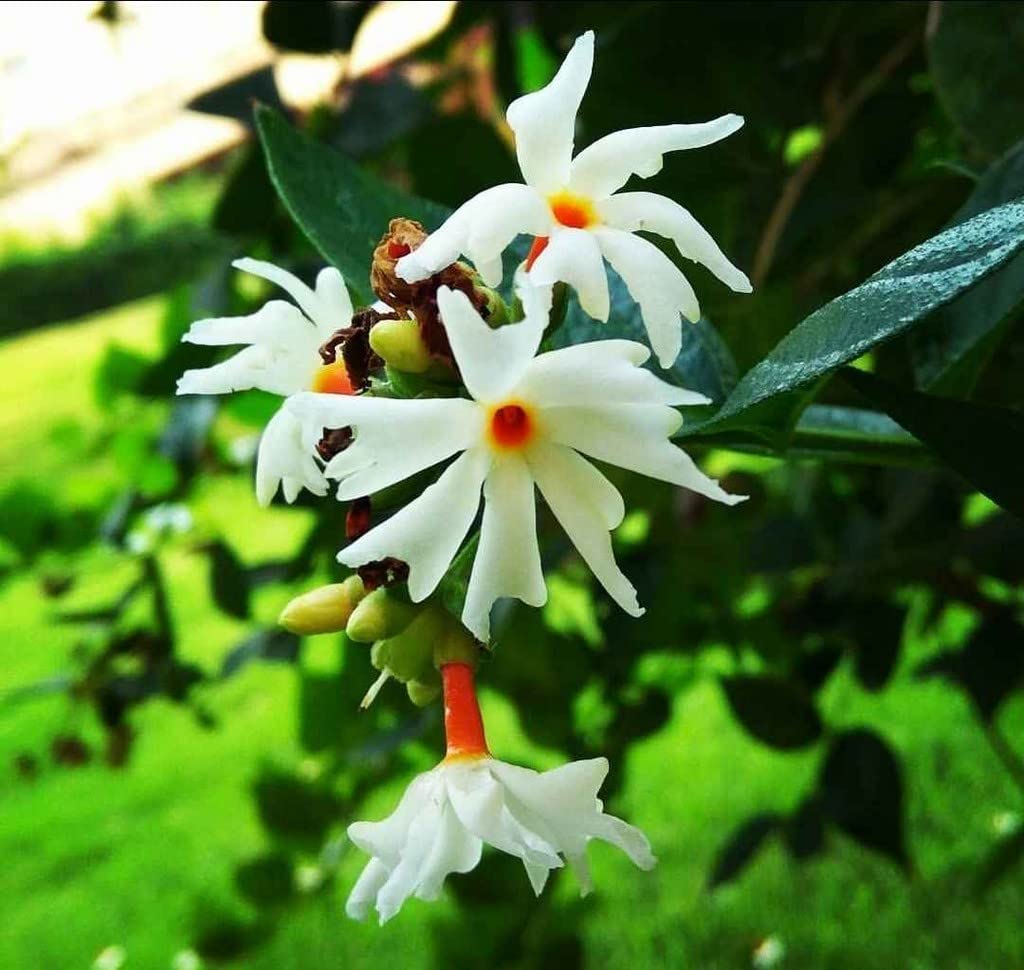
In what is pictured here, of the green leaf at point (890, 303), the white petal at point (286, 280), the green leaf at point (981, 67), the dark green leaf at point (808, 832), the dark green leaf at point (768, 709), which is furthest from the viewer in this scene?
the dark green leaf at point (808, 832)

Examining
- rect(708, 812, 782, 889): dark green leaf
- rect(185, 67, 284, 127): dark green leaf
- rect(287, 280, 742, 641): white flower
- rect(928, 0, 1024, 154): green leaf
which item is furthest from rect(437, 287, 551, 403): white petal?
rect(708, 812, 782, 889): dark green leaf

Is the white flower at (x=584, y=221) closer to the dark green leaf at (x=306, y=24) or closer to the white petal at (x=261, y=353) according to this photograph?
the white petal at (x=261, y=353)

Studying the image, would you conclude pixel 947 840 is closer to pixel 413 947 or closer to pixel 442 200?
pixel 413 947

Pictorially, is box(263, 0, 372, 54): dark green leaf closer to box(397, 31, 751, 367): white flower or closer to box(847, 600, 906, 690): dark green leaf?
box(397, 31, 751, 367): white flower

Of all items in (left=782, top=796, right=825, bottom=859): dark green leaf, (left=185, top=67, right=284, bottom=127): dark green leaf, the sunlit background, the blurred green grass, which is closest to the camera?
the sunlit background

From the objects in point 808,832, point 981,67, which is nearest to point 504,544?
point 981,67

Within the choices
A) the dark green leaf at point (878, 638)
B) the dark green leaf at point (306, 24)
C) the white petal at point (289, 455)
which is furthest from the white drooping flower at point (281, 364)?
the dark green leaf at point (878, 638)

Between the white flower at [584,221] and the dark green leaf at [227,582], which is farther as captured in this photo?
the dark green leaf at [227,582]
